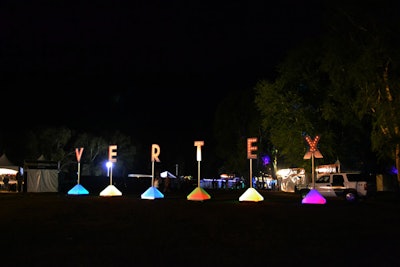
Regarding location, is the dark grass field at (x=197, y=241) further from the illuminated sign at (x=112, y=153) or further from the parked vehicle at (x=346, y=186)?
the illuminated sign at (x=112, y=153)

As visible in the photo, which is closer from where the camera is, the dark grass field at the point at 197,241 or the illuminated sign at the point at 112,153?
the dark grass field at the point at 197,241

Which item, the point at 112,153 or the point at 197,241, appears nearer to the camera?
the point at 197,241

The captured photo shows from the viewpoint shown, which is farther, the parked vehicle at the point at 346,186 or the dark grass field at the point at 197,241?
the parked vehicle at the point at 346,186

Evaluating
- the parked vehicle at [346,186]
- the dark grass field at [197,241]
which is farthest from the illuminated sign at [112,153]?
the dark grass field at [197,241]

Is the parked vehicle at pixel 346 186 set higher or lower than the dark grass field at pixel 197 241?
higher

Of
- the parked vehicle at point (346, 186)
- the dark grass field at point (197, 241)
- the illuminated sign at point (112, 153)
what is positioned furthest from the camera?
the illuminated sign at point (112, 153)

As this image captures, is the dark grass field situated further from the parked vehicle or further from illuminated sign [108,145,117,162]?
illuminated sign [108,145,117,162]

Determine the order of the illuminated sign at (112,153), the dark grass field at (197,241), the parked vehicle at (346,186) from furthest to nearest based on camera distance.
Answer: the illuminated sign at (112,153), the parked vehicle at (346,186), the dark grass field at (197,241)

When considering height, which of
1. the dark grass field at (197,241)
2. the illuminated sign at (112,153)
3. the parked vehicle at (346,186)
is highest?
the illuminated sign at (112,153)

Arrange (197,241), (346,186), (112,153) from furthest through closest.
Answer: (112,153) → (346,186) → (197,241)

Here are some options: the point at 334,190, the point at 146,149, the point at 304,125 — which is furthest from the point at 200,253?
the point at 146,149

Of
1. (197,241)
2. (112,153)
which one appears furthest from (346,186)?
(197,241)

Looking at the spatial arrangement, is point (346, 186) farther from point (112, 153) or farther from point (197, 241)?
point (197, 241)

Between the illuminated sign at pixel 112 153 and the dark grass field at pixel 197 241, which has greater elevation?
the illuminated sign at pixel 112 153
